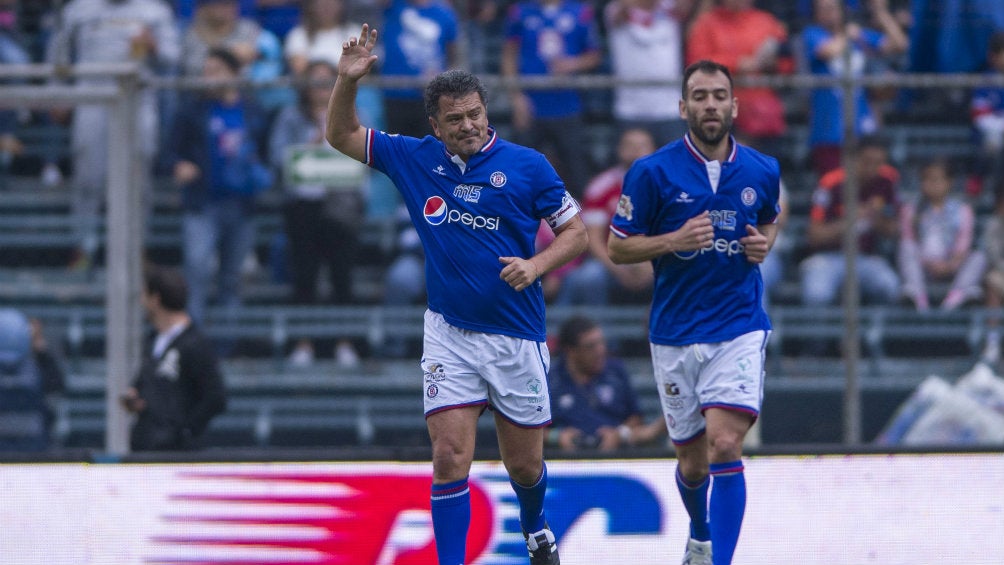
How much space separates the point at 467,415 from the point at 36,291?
510 cm

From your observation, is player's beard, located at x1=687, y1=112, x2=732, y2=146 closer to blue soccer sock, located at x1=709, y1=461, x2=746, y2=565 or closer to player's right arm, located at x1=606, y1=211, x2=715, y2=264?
player's right arm, located at x1=606, y1=211, x2=715, y2=264

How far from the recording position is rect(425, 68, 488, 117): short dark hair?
577 cm

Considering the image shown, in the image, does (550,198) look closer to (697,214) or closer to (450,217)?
(450,217)

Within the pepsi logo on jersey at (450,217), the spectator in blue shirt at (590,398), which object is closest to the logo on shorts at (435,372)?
the pepsi logo on jersey at (450,217)

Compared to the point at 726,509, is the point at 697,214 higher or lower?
higher

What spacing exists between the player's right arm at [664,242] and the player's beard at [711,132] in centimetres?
34

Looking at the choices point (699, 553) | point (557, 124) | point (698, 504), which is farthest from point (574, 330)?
point (699, 553)

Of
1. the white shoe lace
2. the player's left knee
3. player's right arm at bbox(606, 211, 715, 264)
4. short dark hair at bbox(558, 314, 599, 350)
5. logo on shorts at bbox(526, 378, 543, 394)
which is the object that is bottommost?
the white shoe lace

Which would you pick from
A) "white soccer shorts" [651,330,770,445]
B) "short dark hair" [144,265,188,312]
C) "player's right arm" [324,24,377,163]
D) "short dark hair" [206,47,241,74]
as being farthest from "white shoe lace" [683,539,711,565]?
"short dark hair" [206,47,241,74]

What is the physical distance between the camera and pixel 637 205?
632 centimetres

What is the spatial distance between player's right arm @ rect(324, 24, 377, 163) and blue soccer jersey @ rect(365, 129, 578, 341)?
0.23 feet

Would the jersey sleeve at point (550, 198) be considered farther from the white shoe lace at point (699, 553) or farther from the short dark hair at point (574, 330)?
the short dark hair at point (574, 330)

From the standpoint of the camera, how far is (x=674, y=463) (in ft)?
24.4

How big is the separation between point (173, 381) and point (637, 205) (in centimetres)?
327
